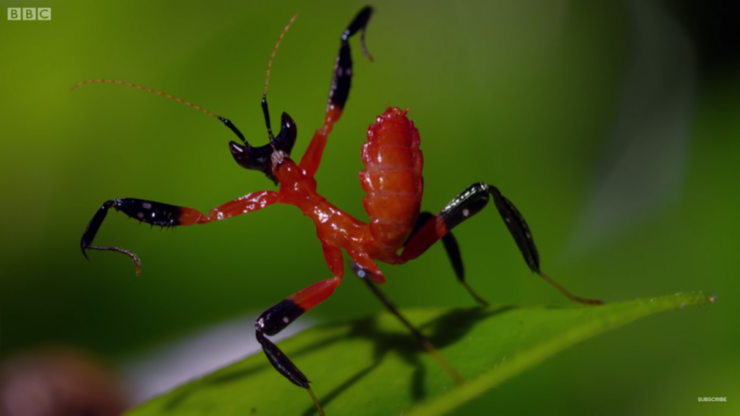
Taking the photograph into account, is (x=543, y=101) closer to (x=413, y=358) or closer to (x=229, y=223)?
(x=229, y=223)

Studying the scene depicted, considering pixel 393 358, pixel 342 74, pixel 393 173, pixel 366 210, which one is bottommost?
pixel 393 358

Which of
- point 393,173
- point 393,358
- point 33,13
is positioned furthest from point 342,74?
point 33,13

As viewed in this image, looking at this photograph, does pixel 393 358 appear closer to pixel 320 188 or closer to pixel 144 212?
pixel 144 212

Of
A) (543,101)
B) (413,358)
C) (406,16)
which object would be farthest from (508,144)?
(413,358)

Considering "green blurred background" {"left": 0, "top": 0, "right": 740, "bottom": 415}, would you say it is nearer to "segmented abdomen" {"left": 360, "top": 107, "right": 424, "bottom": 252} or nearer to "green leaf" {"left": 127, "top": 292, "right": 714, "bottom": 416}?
"green leaf" {"left": 127, "top": 292, "right": 714, "bottom": 416}

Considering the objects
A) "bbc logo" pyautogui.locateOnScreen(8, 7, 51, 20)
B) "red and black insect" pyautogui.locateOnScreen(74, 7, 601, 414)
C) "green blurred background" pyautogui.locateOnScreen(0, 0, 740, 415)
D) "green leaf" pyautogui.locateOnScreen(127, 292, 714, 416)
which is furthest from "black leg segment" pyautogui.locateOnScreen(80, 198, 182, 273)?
"bbc logo" pyautogui.locateOnScreen(8, 7, 51, 20)

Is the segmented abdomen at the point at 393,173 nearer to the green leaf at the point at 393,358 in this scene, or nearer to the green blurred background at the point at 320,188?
the green leaf at the point at 393,358
